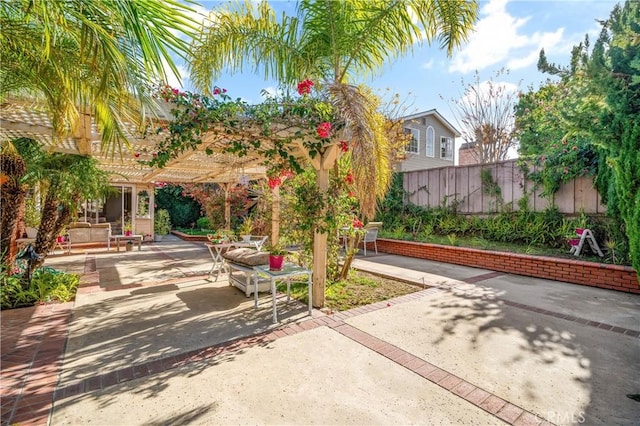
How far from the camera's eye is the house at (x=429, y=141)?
57.8 feet

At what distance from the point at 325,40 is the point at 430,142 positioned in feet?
49.3

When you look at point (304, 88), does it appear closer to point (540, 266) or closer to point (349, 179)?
point (349, 179)

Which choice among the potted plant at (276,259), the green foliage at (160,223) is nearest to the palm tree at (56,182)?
the potted plant at (276,259)

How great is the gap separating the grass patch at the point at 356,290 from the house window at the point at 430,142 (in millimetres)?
14000

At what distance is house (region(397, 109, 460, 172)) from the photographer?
17609 millimetres

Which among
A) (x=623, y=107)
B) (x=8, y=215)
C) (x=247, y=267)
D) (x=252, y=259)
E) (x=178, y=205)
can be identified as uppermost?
(x=623, y=107)

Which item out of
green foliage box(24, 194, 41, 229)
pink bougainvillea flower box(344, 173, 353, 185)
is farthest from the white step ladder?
green foliage box(24, 194, 41, 229)

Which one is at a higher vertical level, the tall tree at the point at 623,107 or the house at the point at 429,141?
the house at the point at 429,141

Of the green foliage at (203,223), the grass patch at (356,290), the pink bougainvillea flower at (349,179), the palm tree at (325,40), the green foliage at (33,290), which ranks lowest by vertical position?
the grass patch at (356,290)

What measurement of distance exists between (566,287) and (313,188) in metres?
5.07

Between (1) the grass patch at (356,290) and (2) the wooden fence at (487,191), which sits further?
(2) the wooden fence at (487,191)

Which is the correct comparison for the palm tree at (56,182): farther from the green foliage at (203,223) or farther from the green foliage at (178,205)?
the green foliage at (178,205)

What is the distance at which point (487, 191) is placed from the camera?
885cm

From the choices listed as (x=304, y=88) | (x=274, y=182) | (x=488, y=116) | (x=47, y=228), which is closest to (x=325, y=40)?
(x=304, y=88)
